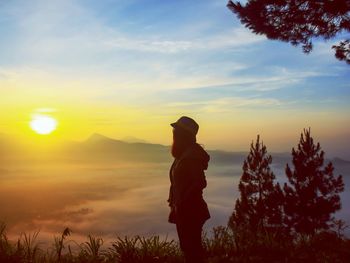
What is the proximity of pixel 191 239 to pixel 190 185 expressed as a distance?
0.71 m

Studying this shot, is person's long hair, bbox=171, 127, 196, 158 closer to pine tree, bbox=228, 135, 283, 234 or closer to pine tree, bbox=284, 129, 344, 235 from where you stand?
pine tree, bbox=284, 129, 344, 235

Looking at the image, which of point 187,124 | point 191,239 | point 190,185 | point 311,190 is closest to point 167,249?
point 191,239

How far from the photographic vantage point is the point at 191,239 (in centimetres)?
596

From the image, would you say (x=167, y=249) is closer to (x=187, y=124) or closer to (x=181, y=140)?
(x=181, y=140)

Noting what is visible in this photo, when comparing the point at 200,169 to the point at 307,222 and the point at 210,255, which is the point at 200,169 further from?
the point at 307,222

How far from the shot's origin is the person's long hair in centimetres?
592

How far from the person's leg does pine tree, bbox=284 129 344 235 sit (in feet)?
106

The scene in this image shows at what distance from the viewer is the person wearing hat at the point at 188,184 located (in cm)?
583

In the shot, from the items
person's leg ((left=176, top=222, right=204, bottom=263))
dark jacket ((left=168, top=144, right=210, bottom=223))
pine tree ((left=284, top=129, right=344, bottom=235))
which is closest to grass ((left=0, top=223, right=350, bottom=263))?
person's leg ((left=176, top=222, right=204, bottom=263))

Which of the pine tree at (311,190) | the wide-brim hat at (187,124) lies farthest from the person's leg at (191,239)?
the pine tree at (311,190)

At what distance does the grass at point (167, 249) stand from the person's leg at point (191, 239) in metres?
1.63

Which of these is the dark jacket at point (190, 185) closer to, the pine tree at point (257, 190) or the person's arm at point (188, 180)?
the person's arm at point (188, 180)

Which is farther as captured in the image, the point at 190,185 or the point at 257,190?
the point at 257,190

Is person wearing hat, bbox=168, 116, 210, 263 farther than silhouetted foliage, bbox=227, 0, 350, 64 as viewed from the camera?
No
